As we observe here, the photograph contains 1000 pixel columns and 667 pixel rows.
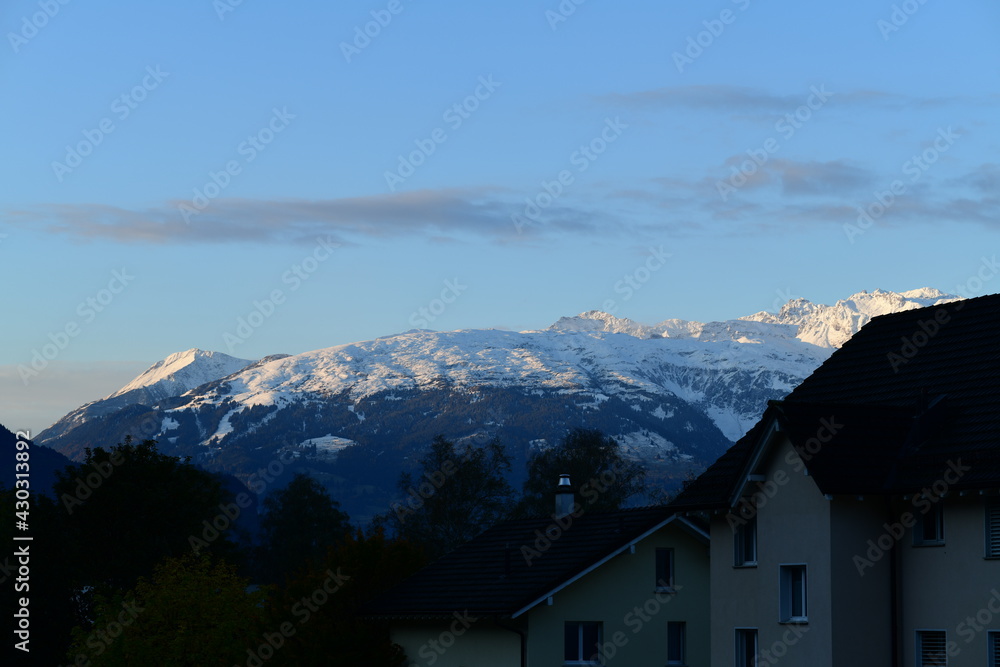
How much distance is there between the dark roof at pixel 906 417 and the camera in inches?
1260

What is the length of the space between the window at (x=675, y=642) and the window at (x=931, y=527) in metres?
15.8

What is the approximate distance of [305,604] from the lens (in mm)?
49219

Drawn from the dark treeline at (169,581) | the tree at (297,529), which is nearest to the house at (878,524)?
the dark treeline at (169,581)

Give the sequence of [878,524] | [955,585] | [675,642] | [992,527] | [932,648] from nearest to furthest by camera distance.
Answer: [992,527], [955,585], [932,648], [878,524], [675,642]

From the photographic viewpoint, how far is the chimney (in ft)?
177

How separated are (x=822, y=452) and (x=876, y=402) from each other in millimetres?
4520

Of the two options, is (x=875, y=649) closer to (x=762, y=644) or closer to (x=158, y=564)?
(x=762, y=644)

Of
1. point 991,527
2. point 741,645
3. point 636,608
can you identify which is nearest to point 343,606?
point 636,608

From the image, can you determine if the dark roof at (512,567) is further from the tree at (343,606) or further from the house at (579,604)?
the tree at (343,606)

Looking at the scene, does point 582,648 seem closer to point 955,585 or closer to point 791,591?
point 791,591

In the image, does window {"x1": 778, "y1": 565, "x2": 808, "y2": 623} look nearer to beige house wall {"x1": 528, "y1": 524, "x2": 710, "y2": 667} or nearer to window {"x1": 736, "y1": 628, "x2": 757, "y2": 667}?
window {"x1": 736, "y1": 628, "x2": 757, "y2": 667}

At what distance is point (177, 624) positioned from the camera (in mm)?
55562

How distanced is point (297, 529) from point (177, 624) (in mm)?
84041

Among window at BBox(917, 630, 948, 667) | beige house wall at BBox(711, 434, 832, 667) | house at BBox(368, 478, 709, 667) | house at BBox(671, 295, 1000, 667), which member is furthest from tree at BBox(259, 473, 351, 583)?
window at BBox(917, 630, 948, 667)
